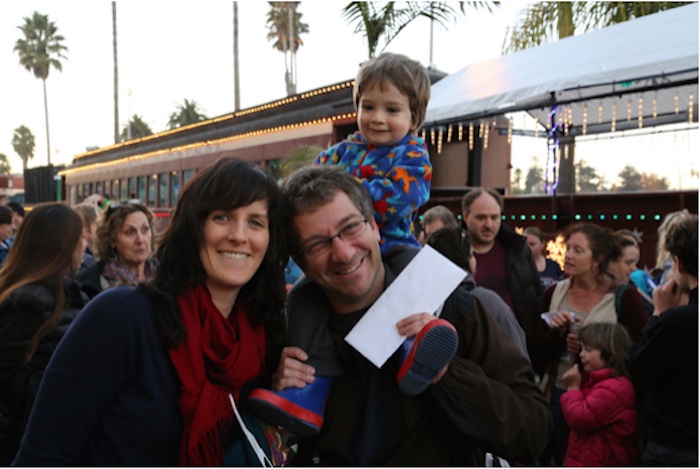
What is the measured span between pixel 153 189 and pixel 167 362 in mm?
23916

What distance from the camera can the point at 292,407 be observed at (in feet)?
5.45

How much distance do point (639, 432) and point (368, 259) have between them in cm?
246

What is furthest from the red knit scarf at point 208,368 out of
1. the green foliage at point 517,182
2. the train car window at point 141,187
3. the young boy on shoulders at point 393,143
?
the train car window at point 141,187

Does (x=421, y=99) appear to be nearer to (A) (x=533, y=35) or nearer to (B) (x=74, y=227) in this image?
(B) (x=74, y=227)

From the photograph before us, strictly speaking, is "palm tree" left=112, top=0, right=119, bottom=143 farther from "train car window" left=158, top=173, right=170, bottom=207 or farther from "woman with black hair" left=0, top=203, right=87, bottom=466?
"woman with black hair" left=0, top=203, right=87, bottom=466

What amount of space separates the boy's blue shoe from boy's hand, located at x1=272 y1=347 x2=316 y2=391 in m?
0.02

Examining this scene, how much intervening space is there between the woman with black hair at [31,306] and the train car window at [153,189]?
21696 millimetres

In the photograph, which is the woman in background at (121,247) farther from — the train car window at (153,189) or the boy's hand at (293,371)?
the train car window at (153,189)

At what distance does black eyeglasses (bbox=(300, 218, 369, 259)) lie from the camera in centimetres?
185

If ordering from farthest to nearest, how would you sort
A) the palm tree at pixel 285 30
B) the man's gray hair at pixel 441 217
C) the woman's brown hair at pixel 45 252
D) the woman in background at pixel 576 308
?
the palm tree at pixel 285 30
the man's gray hair at pixel 441 217
the woman in background at pixel 576 308
the woman's brown hair at pixel 45 252

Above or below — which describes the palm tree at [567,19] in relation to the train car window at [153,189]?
above

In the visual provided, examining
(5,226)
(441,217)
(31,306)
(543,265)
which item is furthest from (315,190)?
(5,226)

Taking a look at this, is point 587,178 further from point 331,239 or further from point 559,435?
point 331,239

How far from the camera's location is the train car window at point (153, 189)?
24016mm
